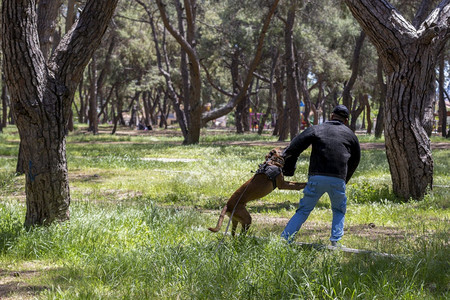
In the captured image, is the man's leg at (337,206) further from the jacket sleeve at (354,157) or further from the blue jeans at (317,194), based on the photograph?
the jacket sleeve at (354,157)

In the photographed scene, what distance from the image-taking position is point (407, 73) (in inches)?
354

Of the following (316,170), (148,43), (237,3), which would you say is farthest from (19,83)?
(148,43)

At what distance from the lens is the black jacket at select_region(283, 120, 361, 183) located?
5.57m

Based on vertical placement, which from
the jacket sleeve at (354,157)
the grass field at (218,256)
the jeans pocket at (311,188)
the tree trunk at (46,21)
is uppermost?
the tree trunk at (46,21)

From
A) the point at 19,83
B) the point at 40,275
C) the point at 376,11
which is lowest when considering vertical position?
the point at 40,275

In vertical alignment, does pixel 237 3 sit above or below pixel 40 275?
above

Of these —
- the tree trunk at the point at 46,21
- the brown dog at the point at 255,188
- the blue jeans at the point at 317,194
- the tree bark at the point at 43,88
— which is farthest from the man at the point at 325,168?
the tree trunk at the point at 46,21

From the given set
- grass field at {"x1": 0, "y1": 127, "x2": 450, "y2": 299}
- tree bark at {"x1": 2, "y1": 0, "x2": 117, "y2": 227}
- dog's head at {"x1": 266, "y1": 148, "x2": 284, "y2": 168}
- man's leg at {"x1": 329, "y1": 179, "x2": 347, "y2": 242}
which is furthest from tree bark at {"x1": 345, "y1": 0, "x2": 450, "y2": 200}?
tree bark at {"x1": 2, "y1": 0, "x2": 117, "y2": 227}

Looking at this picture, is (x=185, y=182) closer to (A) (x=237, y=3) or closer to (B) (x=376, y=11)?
(B) (x=376, y=11)

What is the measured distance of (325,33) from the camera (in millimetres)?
31469

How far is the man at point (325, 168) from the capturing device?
5.54 metres

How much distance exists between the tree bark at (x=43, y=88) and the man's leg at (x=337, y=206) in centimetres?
329

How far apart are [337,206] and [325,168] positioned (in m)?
0.47

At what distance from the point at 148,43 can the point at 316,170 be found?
32746mm
